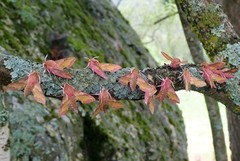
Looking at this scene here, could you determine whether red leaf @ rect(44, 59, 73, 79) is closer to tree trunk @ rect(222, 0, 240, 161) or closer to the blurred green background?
tree trunk @ rect(222, 0, 240, 161)

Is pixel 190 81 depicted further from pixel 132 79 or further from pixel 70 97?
pixel 70 97

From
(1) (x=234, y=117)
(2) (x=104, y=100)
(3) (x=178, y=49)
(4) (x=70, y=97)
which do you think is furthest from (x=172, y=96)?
A: (3) (x=178, y=49)

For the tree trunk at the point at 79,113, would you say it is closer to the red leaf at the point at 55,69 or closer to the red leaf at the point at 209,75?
the red leaf at the point at 55,69

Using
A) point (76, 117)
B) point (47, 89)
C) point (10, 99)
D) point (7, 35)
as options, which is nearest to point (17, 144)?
point (10, 99)

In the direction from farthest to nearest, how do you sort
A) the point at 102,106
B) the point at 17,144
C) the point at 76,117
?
the point at 76,117 < the point at 17,144 < the point at 102,106

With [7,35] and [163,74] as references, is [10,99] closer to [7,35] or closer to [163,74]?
[7,35]

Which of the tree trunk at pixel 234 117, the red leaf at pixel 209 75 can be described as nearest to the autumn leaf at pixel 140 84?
the red leaf at pixel 209 75
